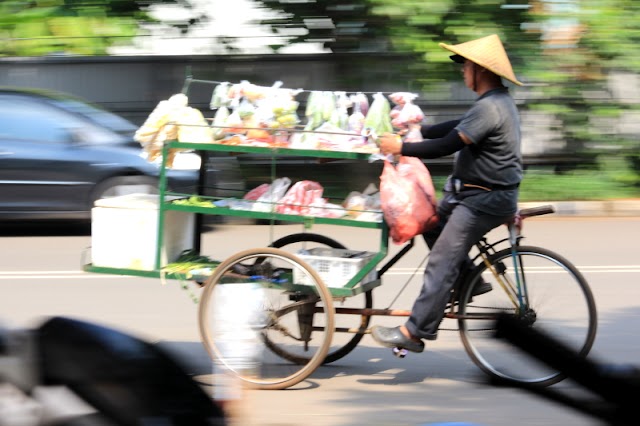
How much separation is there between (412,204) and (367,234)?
5483 mm

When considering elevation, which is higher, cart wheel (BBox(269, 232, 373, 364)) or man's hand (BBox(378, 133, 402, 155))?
man's hand (BBox(378, 133, 402, 155))

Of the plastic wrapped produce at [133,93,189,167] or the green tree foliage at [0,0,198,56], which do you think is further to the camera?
the green tree foliage at [0,0,198,56]

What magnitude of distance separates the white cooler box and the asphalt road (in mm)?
247

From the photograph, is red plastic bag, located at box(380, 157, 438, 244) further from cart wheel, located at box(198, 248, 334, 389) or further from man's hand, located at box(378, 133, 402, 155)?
cart wheel, located at box(198, 248, 334, 389)

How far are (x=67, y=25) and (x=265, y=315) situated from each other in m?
9.42

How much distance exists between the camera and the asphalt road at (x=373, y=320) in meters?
5.18

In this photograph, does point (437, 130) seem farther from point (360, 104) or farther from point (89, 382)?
point (89, 382)

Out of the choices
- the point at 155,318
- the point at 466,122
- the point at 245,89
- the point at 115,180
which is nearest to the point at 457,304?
the point at 466,122

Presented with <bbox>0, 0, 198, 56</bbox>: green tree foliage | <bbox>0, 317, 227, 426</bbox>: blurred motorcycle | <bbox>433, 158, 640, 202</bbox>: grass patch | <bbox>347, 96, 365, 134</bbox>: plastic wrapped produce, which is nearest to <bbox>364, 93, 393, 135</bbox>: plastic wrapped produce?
<bbox>347, 96, 365, 134</bbox>: plastic wrapped produce

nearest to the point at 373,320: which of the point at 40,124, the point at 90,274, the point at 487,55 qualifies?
the point at 487,55

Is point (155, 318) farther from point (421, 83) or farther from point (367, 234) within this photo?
point (421, 83)

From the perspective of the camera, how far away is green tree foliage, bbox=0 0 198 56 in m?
13.6

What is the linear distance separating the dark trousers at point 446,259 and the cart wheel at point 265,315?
1.61ft

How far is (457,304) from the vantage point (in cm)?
566
